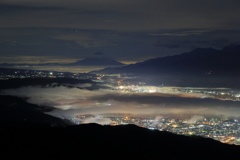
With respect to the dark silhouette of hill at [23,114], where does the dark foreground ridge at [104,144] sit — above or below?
below

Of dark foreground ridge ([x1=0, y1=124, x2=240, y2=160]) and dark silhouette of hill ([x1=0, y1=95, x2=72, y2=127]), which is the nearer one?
dark foreground ridge ([x1=0, y1=124, x2=240, y2=160])

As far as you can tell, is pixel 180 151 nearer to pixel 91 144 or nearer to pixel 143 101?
pixel 91 144

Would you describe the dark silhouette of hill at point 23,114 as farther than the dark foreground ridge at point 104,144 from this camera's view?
Yes

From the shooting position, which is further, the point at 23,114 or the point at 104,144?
the point at 23,114

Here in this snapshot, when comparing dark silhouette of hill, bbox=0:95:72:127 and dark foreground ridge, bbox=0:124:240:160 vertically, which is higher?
dark silhouette of hill, bbox=0:95:72:127
